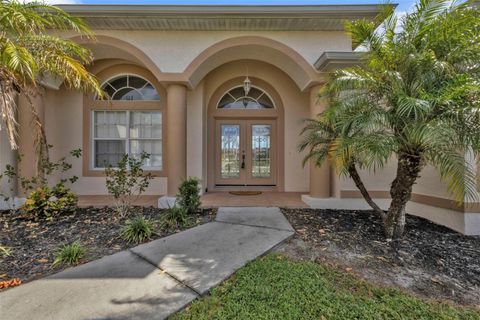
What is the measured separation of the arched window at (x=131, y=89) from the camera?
7943mm

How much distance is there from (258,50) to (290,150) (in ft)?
11.5

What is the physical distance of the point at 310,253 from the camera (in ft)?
12.2

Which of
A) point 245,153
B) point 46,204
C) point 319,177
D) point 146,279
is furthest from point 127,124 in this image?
point 319,177

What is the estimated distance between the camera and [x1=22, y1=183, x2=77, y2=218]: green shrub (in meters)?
5.38

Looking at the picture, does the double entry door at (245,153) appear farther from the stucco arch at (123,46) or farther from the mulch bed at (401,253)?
the mulch bed at (401,253)

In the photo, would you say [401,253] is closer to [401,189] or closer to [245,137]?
[401,189]

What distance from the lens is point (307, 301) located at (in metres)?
2.54

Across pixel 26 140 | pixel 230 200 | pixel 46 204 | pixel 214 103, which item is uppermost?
pixel 214 103

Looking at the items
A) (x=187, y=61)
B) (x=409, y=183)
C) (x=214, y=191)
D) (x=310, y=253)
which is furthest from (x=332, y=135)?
(x=214, y=191)

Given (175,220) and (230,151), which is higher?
(230,151)

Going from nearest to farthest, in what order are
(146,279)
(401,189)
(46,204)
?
(146,279) → (401,189) → (46,204)

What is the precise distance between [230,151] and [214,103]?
184 cm

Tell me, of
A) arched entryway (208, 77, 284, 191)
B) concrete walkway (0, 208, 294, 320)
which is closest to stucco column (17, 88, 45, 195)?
concrete walkway (0, 208, 294, 320)

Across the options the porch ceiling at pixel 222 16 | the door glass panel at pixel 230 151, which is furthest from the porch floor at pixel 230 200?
the porch ceiling at pixel 222 16
